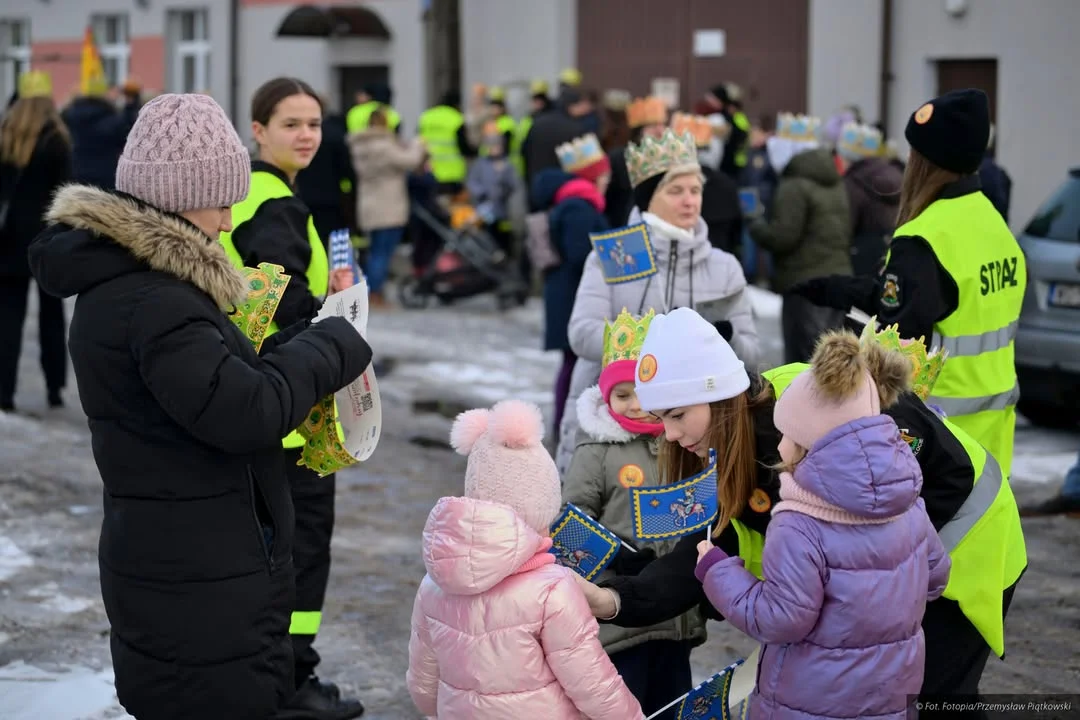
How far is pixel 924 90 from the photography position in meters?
17.3

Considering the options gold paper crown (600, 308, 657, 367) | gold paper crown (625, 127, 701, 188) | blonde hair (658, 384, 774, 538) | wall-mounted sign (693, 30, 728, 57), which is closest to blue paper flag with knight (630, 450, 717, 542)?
blonde hair (658, 384, 774, 538)

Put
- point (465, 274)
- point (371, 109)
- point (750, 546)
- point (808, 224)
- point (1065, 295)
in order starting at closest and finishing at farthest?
point (750, 546) → point (1065, 295) → point (808, 224) → point (465, 274) → point (371, 109)

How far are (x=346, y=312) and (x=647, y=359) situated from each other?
728mm

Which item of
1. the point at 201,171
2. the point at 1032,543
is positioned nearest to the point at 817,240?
the point at 1032,543

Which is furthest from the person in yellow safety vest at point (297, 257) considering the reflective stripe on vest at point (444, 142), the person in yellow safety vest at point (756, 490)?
the reflective stripe on vest at point (444, 142)

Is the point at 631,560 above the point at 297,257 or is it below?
below

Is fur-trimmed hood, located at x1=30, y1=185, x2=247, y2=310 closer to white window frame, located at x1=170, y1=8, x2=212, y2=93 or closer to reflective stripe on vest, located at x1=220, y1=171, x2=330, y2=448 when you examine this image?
reflective stripe on vest, located at x1=220, y1=171, x2=330, y2=448

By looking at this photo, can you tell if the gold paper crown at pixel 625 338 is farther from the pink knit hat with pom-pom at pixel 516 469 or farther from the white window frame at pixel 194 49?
the white window frame at pixel 194 49

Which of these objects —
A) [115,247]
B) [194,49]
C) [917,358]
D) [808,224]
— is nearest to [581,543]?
[917,358]

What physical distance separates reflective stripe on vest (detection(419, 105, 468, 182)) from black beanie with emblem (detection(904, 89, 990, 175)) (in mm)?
13550

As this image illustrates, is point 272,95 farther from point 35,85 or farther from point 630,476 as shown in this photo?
point 35,85

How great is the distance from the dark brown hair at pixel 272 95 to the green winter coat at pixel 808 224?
183 inches

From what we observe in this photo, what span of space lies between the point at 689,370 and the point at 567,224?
530cm

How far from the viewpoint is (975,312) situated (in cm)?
502
